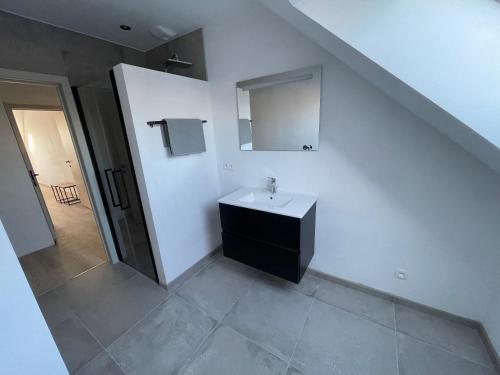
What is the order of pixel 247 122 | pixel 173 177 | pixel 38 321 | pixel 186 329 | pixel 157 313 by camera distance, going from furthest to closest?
pixel 247 122, pixel 173 177, pixel 157 313, pixel 186 329, pixel 38 321

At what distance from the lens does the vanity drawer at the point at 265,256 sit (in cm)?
164

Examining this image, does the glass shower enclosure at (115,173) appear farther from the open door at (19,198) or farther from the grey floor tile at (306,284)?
the open door at (19,198)

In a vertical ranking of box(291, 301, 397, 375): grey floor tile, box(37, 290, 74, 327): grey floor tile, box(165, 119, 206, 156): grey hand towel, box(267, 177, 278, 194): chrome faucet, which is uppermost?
box(165, 119, 206, 156): grey hand towel

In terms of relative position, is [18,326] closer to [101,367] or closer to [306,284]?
[101,367]

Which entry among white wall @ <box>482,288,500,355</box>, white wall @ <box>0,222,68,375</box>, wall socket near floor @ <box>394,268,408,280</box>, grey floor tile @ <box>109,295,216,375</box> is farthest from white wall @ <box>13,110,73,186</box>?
white wall @ <box>482,288,500,355</box>

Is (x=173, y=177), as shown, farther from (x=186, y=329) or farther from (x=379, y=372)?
(x=379, y=372)

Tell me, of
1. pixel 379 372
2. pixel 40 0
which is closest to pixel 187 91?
pixel 40 0

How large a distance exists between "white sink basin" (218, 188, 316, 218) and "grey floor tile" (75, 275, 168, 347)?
1.16 metres

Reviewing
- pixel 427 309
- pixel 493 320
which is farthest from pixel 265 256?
pixel 493 320

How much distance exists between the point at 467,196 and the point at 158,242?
2384 millimetres

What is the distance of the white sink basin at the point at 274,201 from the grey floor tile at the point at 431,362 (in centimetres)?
114

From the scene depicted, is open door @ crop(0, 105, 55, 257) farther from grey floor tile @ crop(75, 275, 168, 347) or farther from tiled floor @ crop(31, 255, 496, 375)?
grey floor tile @ crop(75, 275, 168, 347)

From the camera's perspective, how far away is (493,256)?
1.35 m

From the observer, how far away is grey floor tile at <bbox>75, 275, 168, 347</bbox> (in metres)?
1.65
